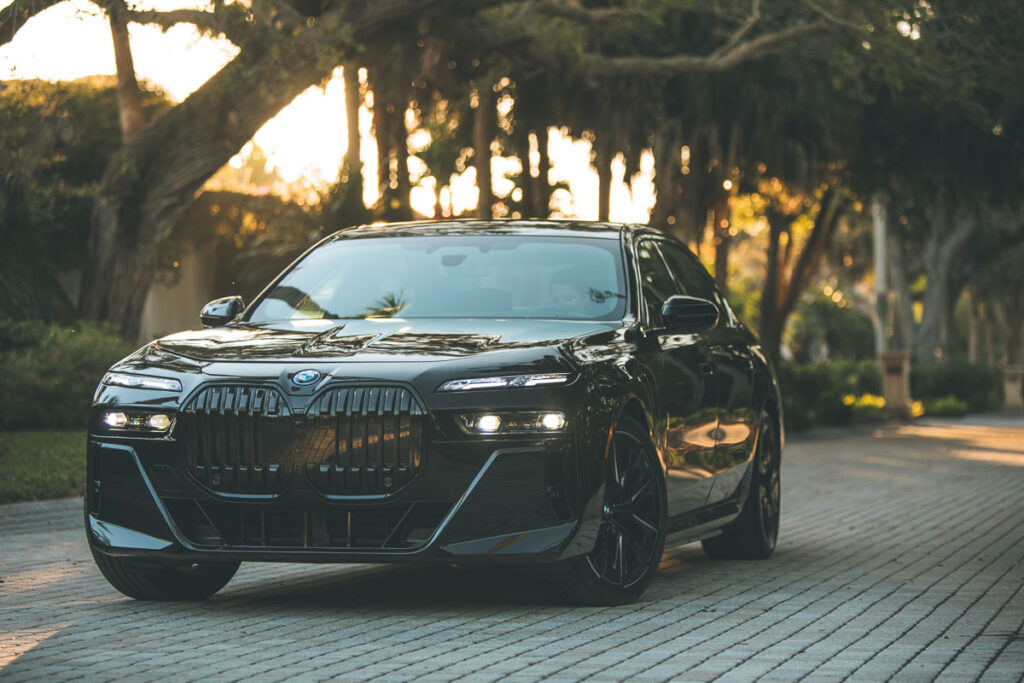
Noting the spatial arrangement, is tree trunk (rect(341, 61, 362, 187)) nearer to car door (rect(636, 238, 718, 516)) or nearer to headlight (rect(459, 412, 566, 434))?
car door (rect(636, 238, 718, 516))

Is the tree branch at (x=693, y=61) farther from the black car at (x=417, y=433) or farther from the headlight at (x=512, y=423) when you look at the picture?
the headlight at (x=512, y=423)

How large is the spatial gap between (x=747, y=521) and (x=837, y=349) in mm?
71343

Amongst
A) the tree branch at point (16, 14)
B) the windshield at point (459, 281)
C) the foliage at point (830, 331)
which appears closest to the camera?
the windshield at point (459, 281)

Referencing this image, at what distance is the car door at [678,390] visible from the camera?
24.5ft

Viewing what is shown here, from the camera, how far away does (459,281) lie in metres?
7.55

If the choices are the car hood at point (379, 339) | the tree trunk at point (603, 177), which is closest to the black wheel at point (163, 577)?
the car hood at point (379, 339)

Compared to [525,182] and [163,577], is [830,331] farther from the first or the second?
[163,577]

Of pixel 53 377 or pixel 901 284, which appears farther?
pixel 901 284

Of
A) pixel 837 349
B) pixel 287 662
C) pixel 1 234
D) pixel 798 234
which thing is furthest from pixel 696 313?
pixel 837 349

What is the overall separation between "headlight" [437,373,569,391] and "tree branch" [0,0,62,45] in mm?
5489

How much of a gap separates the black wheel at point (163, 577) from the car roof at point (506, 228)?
195 cm

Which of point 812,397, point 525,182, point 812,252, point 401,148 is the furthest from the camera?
point 812,252

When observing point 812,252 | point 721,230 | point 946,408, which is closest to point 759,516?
point 721,230

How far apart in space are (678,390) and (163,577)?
2575 mm
